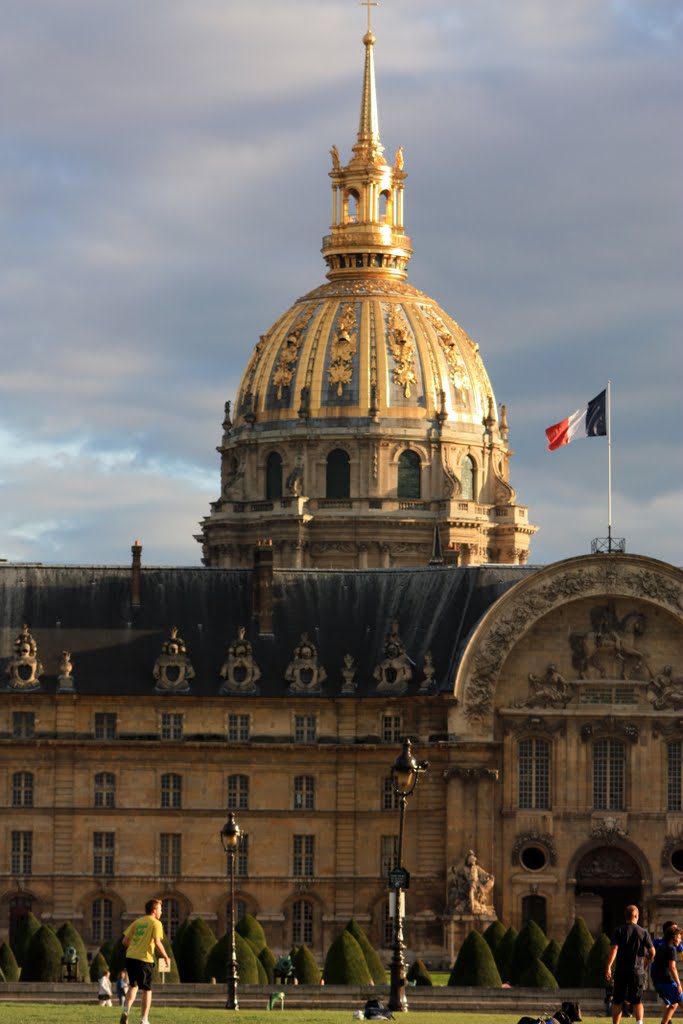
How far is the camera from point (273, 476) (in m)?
197

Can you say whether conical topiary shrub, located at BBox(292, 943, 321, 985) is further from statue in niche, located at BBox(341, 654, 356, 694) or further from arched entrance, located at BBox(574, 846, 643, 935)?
arched entrance, located at BBox(574, 846, 643, 935)

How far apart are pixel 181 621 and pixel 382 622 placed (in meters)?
7.06

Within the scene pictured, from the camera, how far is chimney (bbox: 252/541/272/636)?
118938 millimetres

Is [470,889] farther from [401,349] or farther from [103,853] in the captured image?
[401,349]

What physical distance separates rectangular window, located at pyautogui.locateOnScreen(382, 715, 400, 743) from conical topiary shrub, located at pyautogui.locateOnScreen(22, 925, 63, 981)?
22.6m

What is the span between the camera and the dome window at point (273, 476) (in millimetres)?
195750

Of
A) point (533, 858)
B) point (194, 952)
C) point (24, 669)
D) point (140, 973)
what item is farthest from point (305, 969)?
point (140, 973)

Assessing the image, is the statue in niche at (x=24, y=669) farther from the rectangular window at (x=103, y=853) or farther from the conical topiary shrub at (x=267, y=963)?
the conical topiary shrub at (x=267, y=963)

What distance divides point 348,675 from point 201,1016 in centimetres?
4672

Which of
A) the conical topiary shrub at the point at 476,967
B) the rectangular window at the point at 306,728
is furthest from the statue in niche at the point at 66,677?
the conical topiary shrub at the point at 476,967

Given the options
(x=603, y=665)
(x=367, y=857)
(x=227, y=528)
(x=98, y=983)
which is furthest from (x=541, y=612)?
(x=227, y=528)

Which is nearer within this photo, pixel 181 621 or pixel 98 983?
pixel 98 983

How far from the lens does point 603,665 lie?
116 meters

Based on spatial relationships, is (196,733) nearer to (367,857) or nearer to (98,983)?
(367,857)
